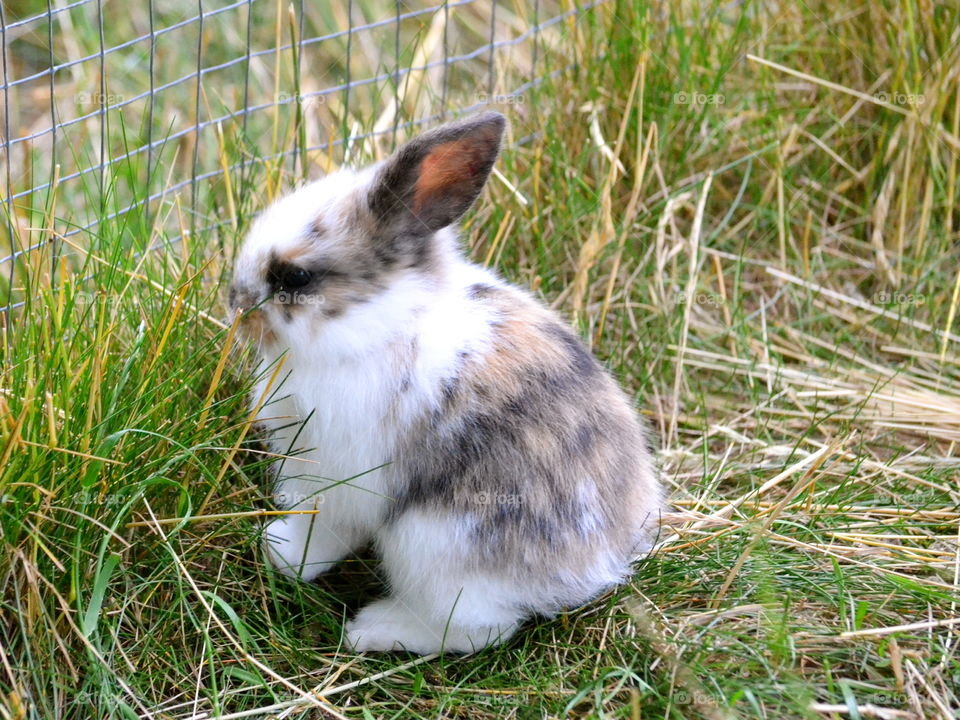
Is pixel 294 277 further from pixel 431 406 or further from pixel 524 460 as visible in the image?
pixel 524 460

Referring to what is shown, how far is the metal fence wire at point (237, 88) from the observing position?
3.86 meters

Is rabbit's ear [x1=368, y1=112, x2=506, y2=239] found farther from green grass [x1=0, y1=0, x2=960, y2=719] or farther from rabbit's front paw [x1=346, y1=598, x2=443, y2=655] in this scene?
rabbit's front paw [x1=346, y1=598, x2=443, y2=655]

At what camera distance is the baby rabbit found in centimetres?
276

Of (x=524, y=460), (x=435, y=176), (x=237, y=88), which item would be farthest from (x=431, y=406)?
(x=237, y=88)

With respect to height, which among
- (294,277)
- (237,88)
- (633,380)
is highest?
(294,277)

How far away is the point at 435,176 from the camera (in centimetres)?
282

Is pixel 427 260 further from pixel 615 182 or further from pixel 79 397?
pixel 615 182

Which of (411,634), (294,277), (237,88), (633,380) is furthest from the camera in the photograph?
(237,88)

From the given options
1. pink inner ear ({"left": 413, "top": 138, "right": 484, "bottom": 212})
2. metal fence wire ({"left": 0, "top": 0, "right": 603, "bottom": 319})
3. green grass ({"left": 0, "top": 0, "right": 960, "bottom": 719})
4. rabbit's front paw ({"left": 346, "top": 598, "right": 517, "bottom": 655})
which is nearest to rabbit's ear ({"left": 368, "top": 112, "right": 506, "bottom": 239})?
pink inner ear ({"left": 413, "top": 138, "right": 484, "bottom": 212})

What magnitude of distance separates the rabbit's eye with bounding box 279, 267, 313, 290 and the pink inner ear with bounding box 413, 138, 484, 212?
31cm

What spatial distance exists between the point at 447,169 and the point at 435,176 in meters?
0.03

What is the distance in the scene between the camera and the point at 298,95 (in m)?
3.50

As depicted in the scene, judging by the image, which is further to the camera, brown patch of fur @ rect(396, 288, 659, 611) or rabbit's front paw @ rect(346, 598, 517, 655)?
rabbit's front paw @ rect(346, 598, 517, 655)

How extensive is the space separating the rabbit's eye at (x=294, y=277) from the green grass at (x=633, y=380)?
28cm
